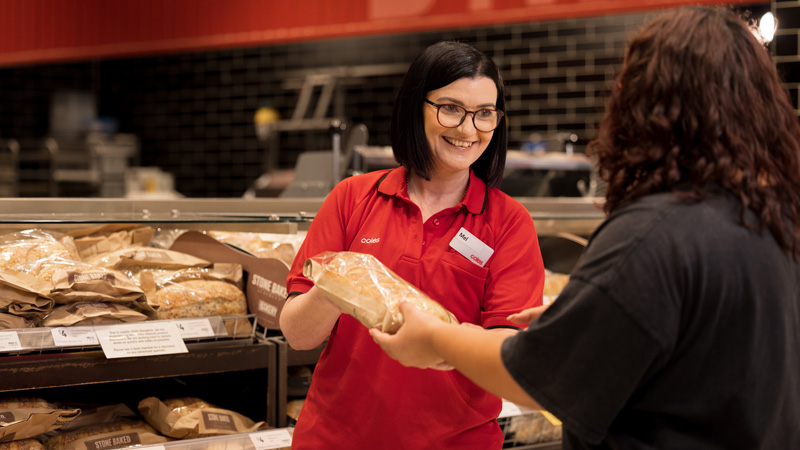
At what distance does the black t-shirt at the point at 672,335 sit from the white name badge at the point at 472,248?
0.53m

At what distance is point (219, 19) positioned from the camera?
5277mm

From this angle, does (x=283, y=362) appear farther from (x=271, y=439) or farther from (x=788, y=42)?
(x=788, y=42)

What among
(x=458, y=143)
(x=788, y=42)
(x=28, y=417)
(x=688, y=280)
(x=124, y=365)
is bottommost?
(x=28, y=417)

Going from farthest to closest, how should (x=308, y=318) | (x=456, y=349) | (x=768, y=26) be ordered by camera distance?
(x=768, y=26), (x=308, y=318), (x=456, y=349)

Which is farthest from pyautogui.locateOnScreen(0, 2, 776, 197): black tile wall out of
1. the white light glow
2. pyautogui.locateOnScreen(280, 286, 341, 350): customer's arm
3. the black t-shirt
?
the black t-shirt

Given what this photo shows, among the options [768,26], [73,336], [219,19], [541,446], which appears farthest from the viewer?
[219,19]

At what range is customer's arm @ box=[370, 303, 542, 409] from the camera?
1.09m

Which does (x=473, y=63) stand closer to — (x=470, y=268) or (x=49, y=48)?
(x=470, y=268)

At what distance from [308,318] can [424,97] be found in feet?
1.71

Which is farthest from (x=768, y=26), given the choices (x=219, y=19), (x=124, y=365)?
(x=219, y=19)

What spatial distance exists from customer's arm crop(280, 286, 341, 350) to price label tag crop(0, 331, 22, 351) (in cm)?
61

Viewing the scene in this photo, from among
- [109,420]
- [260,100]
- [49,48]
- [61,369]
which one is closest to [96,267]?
[61,369]

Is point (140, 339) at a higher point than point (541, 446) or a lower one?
higher

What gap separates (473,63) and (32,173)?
756 cm
